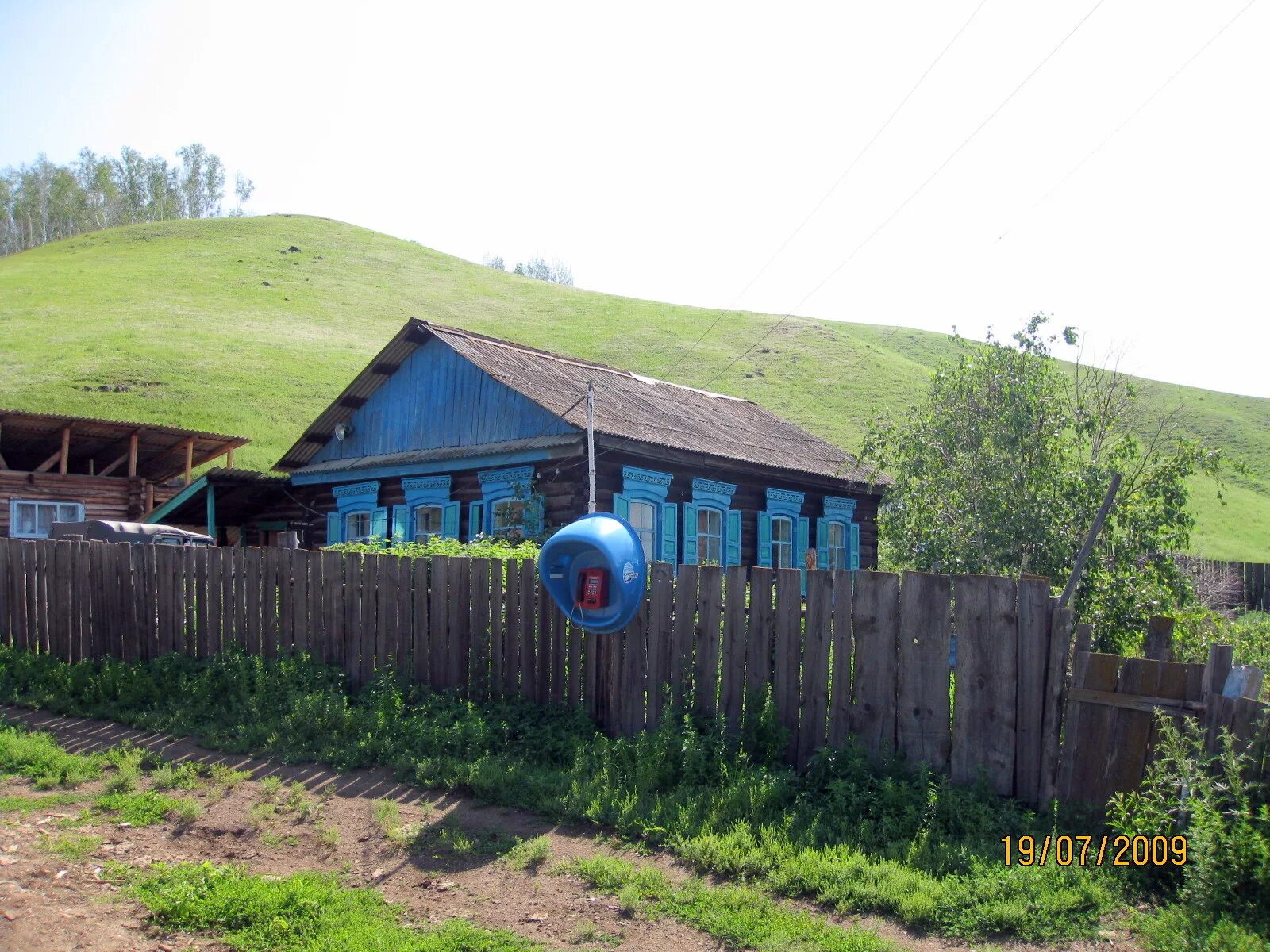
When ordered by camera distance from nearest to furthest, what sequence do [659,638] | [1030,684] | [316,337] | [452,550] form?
[1030,684] < [659,638] < [452,550] < [316,337]

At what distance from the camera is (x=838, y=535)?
19.9m

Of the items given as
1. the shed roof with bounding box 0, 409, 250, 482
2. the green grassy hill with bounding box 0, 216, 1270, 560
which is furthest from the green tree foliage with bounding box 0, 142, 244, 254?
the shed roof with bounding box 0, 409, 250, 482

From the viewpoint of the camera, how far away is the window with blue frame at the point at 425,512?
16141 millimetres

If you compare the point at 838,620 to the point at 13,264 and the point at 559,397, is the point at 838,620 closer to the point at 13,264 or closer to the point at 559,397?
the point at 559,397

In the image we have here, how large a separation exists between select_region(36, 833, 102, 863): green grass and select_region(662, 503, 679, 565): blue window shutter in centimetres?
1030

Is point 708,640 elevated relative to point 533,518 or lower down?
lower down

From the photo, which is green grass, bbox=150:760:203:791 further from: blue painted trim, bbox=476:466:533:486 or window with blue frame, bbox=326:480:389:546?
window with blue frame, bbox=326:480:389:546

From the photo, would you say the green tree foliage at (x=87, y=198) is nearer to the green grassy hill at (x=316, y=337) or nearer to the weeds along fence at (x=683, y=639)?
the green grassy hill at (x=316, y=337)

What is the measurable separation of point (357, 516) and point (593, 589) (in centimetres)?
1219

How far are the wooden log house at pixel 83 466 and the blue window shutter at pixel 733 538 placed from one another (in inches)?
533

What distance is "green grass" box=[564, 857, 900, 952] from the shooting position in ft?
13.8

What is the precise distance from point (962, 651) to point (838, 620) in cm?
80

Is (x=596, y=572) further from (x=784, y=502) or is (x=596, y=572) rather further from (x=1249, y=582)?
(x=1249, y=582)

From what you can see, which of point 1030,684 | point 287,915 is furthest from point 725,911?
point 1030,684
